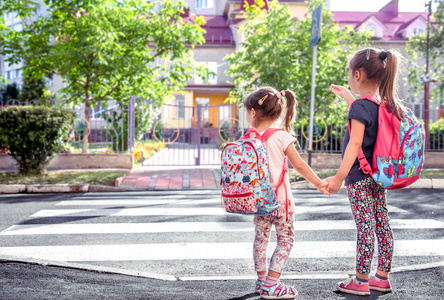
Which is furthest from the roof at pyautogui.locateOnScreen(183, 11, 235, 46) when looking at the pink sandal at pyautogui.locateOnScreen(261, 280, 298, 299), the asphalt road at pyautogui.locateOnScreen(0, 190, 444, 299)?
the pink sandal at pyautogui.locateOnScreen(261, 280, 298, 299)

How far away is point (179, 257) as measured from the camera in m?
4.52

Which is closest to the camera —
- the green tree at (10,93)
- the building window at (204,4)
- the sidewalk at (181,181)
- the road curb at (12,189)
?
the road curb at (12,189)

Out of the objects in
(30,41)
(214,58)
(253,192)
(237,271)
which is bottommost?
(237,271)

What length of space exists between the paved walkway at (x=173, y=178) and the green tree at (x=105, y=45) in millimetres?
2492

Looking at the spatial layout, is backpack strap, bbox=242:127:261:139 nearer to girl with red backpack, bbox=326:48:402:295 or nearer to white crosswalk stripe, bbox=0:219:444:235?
girl with red backpack, bbox=326:48:402:295

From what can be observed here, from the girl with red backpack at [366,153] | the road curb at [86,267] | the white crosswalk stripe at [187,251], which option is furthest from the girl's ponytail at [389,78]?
the road curb at [86,267]

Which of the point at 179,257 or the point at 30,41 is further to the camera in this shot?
the point at 30,41

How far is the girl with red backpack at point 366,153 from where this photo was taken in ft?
10.1

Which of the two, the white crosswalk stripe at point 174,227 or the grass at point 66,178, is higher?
the grass at point 66,178

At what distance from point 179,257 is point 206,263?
0.34m

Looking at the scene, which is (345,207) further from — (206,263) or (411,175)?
(411,175)

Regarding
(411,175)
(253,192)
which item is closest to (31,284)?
(253,192)

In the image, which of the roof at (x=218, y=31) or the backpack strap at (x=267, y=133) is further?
the roof at (x=218, y=31)

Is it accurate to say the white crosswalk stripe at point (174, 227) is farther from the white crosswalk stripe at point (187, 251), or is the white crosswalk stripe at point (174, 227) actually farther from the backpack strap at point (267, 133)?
the backpack strap at point (267, 133)
